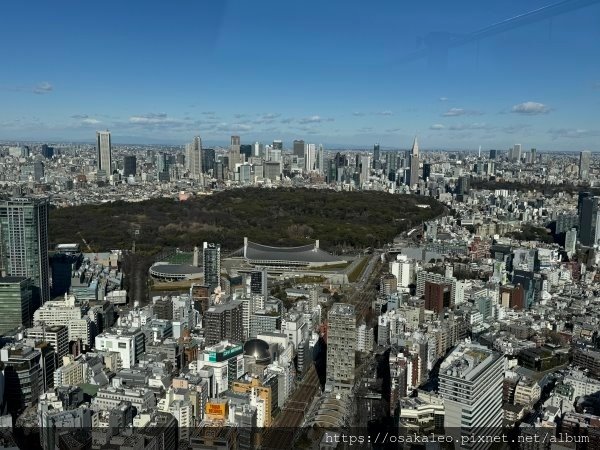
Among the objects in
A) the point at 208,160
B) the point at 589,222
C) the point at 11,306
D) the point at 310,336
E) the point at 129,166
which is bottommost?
the point at 310,336

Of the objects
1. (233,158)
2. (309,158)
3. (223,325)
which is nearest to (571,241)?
(223,325)

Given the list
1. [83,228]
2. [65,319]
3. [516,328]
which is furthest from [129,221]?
[516,328]

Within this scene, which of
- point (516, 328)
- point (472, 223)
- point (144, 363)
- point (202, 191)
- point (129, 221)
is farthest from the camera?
point (202, 191)

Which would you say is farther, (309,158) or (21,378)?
(309,158)

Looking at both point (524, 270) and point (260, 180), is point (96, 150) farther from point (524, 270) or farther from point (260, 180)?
point (524, 270)

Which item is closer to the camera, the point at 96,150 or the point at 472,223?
the point at 472,223

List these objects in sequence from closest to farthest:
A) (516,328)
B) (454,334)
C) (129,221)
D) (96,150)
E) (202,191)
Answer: (454,334) < (516,328) < (129,221) < (202,191) < (96,150)

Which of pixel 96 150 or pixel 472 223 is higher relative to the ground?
pixel 96 150

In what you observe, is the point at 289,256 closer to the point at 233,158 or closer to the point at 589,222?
the point at 589,222
